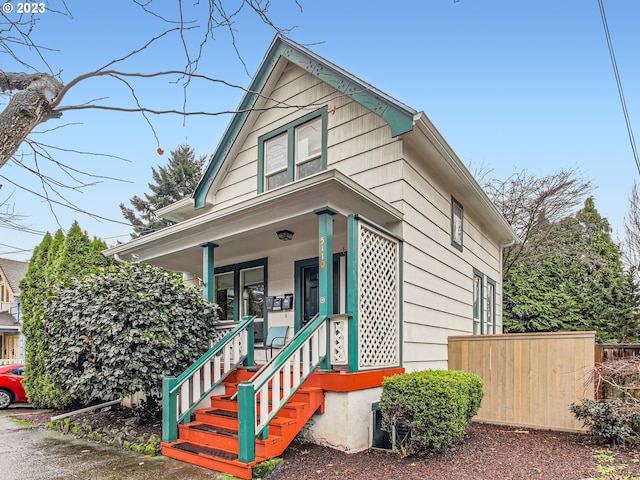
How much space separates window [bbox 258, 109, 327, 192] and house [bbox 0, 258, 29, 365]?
2204 centimetres

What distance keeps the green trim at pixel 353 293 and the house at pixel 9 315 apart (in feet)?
83.3

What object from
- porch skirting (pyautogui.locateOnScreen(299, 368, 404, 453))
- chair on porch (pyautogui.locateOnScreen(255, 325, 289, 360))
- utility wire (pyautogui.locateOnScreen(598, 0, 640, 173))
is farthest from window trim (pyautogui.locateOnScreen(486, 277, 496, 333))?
porch skirting (pyautogui.locateOnScreen(299, 368, 404, 453))

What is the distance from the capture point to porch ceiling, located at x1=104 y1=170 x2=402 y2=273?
6.10m

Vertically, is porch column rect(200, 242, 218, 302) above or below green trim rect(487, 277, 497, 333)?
above

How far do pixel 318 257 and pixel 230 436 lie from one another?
341 centimetres

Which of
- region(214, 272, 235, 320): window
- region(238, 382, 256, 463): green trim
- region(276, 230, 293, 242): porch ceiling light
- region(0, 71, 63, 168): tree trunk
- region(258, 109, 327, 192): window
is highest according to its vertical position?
region(258, 109, 327, 192): window

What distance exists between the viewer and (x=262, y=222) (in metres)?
6.89

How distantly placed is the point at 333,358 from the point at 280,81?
5977 millimetres

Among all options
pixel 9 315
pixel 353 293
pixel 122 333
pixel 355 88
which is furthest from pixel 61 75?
pixel 9 315

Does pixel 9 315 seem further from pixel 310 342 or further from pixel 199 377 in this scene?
pixel 310 342

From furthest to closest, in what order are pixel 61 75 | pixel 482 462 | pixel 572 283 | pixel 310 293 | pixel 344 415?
pixel 572 283, pixel 310 293, pixel 344 415, pixel 482 462, pixel 61 75

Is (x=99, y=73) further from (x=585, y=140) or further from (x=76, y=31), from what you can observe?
(x=585, y=140)

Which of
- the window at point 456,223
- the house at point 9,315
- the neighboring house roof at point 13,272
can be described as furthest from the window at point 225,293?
the neighboring house roof at point 13,272

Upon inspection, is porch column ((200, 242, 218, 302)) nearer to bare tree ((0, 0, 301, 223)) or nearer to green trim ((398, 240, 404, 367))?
green trim ((398, 240, 404, 367))
